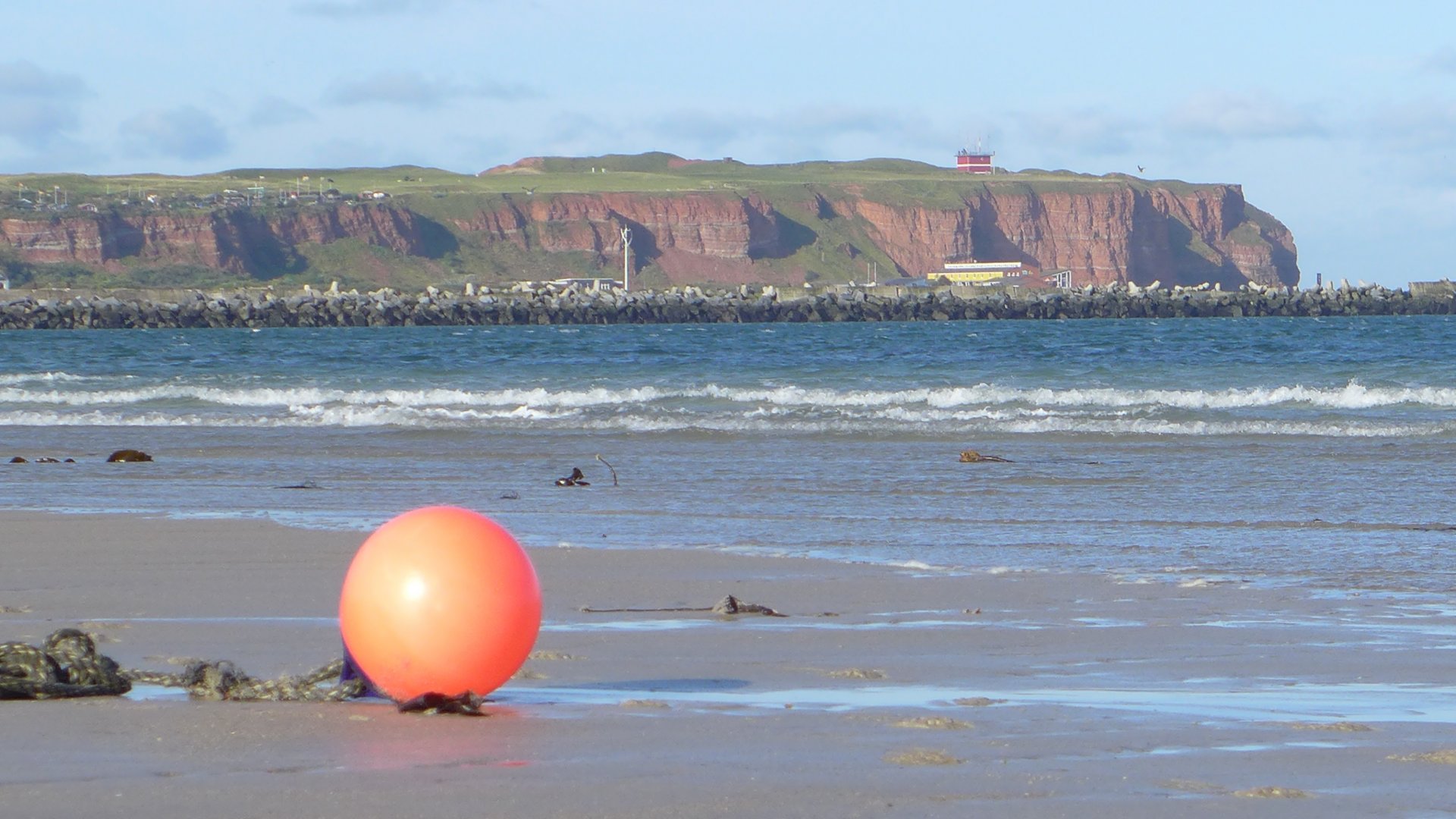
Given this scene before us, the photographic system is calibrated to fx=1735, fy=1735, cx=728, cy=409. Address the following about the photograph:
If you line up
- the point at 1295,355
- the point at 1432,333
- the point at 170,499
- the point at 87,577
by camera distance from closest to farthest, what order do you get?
the point at 87,577 < the point at 170,499 < the point at 1295,355 < the point at 1432,333

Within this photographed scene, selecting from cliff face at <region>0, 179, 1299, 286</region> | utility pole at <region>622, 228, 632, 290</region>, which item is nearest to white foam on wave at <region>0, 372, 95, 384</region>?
cliff face at <region>0, 179, 1299, 286</region>

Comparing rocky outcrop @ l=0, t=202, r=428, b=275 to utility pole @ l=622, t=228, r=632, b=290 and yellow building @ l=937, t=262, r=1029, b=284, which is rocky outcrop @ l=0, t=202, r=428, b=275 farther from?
yellow building @ l=937, t=262, r=1029, b=284

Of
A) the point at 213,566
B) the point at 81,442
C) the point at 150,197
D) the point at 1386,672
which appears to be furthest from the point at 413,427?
the point at 150,197

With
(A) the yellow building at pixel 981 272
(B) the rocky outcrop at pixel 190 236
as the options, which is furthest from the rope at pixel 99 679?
(A) the yellow building at pixel 981 272

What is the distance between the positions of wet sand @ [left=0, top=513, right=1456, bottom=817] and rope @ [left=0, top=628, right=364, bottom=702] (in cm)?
8

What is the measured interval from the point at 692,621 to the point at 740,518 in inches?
180

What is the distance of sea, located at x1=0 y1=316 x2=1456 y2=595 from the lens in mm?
11070

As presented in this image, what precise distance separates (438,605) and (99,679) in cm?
135

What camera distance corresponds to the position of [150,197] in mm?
140750

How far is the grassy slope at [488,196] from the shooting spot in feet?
430

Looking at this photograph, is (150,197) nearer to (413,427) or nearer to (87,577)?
(413,427)

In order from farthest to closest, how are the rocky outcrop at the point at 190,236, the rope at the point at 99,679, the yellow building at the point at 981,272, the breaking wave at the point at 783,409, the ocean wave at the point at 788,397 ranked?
the yellow building at the point at 981,272 < the rocky outcrop at the point at 190,236 < the ocean wave at the point at 788,397 < the breaking wave at the point at 783,409 < the rope at the point at 99,679

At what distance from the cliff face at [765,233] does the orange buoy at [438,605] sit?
414 ft

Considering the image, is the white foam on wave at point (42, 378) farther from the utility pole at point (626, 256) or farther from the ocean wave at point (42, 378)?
the utility pole at point (626, 256)
